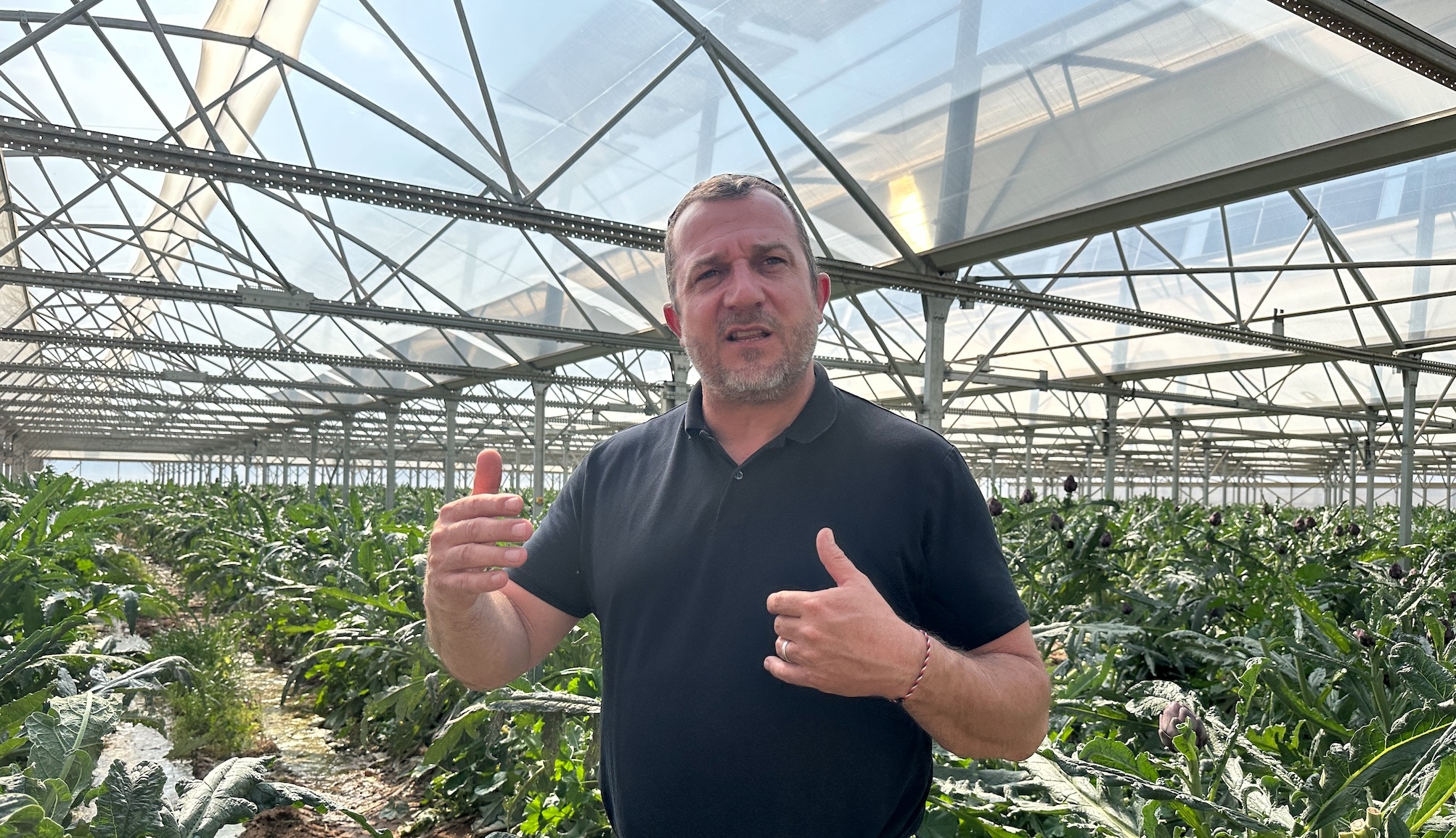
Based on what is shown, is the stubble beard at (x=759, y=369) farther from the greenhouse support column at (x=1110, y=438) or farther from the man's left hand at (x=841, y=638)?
the greenhouse support column at (x=1110, y=438)

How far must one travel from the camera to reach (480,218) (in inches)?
267

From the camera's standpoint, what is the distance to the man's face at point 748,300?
150cm

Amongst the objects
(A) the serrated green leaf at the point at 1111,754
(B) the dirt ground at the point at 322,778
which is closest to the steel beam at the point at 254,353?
(B) the dirt ground at the point at 322,778

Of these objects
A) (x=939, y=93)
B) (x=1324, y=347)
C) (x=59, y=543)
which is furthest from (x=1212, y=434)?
(x=59, y=543)

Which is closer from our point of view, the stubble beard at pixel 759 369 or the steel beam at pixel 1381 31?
the stubble beard at pixel 759 369

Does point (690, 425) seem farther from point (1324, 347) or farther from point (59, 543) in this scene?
point (1324, 347)

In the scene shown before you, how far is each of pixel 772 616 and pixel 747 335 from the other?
1.51 feet

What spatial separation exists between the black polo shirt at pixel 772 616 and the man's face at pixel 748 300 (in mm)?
107

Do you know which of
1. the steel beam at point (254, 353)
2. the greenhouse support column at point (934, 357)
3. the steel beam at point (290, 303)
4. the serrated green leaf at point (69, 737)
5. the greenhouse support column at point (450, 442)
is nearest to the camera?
the serrated green leaf at point (69, 737)

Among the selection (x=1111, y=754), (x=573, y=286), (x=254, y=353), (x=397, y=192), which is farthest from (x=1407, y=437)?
(x=254, y=353)

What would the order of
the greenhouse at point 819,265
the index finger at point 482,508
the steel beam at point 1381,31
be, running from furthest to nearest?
the steel beam at point 1381,31, the greenhouse at point 819,265, the index finger at point 482,508

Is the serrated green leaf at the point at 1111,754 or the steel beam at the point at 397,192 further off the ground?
the steel beam at the point at 397,192

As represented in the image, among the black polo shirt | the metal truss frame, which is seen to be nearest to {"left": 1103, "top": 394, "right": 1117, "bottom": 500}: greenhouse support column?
the metal truss frame

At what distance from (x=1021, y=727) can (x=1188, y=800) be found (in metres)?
0.48
